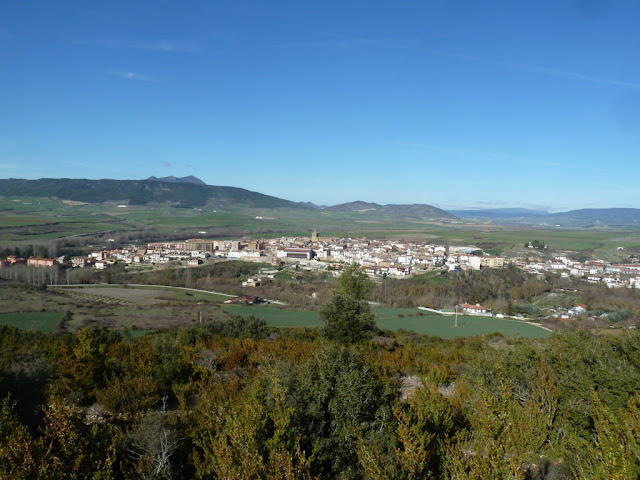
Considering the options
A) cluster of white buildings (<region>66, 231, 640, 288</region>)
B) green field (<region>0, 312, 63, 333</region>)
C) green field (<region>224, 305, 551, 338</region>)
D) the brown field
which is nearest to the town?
cluster of white buildings (<region>66, 231, 640, 288</region>)

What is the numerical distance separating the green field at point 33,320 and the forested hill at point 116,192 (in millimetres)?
138376

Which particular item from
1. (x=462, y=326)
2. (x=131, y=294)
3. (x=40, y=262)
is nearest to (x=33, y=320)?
(x=131, y=294)

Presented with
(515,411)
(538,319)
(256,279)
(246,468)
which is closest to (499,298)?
(538,319)

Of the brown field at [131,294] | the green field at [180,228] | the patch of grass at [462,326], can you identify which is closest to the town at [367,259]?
the green field at [180,228]

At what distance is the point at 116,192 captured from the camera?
17025 centimetres

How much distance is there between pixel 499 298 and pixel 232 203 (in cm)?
15319

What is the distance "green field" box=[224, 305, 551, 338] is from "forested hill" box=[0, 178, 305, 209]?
457ft

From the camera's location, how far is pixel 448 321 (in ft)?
102

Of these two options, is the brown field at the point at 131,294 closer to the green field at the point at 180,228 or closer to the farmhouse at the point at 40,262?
the farmhouse at the point at 40,262

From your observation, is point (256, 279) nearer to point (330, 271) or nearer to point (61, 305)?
point (330, 271)

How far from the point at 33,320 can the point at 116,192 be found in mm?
159003

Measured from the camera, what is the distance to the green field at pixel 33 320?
75.4 feet

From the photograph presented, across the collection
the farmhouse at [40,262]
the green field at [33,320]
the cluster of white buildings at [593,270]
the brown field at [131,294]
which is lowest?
the brown field at [131,294]

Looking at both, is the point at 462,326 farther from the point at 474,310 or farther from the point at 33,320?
the point at 33,320
